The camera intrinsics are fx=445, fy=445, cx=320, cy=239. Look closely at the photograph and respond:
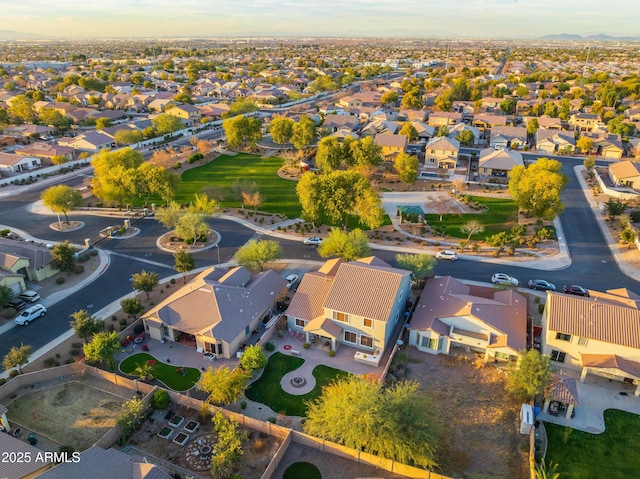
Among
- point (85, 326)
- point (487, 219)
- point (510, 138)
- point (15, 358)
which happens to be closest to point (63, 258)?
point (85, 326)

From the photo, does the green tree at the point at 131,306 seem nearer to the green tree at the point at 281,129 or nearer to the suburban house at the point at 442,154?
the green tree at the point at 281,129

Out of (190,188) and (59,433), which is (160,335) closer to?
(59,433)

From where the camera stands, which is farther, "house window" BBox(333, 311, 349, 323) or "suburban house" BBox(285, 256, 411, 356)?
"house window" BBox(333, 311, 349, 323)

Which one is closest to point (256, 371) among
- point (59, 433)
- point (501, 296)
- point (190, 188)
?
point (59, 433)

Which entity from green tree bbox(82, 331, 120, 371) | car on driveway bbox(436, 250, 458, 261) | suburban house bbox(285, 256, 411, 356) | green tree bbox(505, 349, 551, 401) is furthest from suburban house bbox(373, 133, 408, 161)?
green tree bbox(82, 331, 120, 371)

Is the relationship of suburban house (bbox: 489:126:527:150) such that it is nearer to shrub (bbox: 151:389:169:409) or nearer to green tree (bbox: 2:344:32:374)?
shrub (bbox: 151:389:169:409)

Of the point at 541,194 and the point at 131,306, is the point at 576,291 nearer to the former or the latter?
the point at 541,194

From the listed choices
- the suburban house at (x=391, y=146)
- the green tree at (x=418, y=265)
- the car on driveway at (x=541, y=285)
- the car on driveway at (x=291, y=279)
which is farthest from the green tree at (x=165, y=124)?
the car on driveway at (x=541, y=285)
